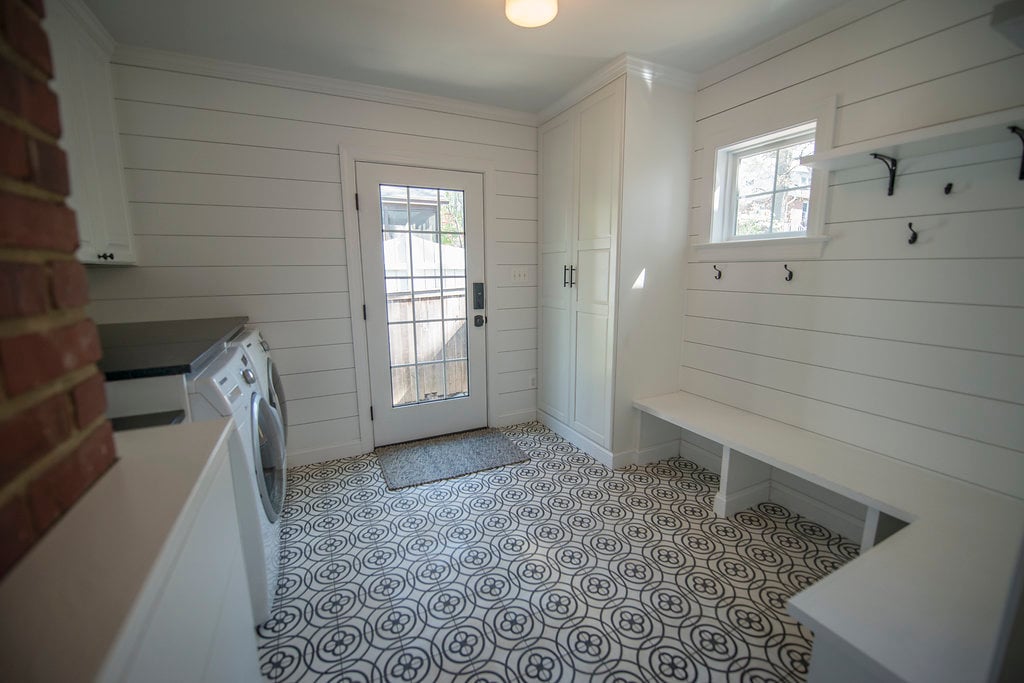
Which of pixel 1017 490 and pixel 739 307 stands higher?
pixel 739 307

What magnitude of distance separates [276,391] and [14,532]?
6.87 feet

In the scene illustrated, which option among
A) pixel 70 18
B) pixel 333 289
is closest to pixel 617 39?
pixel 333 289

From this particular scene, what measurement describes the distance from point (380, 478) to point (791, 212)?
9.31ft

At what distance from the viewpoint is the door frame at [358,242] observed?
268 cm

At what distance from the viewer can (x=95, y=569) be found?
1.62 ft

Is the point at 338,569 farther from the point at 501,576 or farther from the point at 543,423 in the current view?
the point at 543,423

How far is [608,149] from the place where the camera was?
2557mm

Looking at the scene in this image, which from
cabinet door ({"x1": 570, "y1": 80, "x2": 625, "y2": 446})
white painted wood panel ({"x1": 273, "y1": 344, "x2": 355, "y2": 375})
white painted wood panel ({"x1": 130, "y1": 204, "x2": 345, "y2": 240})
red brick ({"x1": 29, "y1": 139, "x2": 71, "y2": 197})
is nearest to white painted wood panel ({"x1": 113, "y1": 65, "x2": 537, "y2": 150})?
white painted wood panel ({"x1": 130, "y1": 204, "x2": 345, "y2": 240})

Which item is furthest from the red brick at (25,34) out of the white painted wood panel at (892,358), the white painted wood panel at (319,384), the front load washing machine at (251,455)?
the white painted wood panel at (892,358)

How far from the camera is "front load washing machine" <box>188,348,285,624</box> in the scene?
1.36 metres

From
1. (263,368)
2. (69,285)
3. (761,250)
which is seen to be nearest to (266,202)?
(263,368)

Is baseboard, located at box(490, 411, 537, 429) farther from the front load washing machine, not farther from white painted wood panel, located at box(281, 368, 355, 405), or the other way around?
the front load washing machine

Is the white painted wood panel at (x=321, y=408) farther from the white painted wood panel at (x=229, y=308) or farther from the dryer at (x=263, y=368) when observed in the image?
the white painted wood panel at (x=229, y=308)

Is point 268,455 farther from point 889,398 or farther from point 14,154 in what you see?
point 889,398
